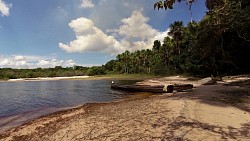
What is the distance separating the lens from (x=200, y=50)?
18141 mm

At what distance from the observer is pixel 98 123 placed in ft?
35.8

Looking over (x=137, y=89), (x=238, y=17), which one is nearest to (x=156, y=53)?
(x=137, y=89)

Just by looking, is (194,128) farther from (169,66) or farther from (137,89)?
(169,66)

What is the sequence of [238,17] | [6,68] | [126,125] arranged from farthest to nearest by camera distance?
[6,68] → [238,17] → [126,125]

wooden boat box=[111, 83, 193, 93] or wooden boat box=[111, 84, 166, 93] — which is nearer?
wooden boat box=[111, 83, 193, 93]

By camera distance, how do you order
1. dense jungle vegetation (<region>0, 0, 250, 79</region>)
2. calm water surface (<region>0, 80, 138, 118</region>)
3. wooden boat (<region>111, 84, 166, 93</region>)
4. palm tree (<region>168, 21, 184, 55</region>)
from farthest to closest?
palm tree (<region>168, 21, 184, 55</region>), wooden boat (<region>111, 84, 166, 93</region>), calm water surface (<region>0, 80, 138, 118</region>), dense jungle vegetation (<region>0, 0, 250, 79</region>)

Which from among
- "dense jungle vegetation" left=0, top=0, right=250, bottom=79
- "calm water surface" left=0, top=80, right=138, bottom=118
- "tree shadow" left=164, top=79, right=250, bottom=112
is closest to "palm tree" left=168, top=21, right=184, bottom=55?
"dense jungle vegetation" left=0, top=0, right=250, bottom=79

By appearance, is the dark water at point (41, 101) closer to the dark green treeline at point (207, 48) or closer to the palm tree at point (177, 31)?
the dark green treeline at point (207, 48)

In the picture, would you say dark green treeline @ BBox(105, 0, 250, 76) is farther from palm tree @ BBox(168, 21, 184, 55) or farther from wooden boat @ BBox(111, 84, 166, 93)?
wooden boat @ BBox(111, 84, 166, 93)

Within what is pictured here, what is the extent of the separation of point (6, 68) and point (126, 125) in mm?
171369

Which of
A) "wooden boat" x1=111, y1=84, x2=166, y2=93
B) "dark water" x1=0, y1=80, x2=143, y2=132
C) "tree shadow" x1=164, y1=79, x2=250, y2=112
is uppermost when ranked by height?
"tree shadow" x1=164, y1=79, x2=250, y2=112

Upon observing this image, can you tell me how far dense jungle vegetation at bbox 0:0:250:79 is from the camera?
1291cm

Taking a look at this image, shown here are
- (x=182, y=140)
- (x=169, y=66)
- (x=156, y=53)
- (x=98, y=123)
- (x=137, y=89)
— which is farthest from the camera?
(x=156, y=53)

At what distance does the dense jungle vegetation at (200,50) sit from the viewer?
12914 millimetres
